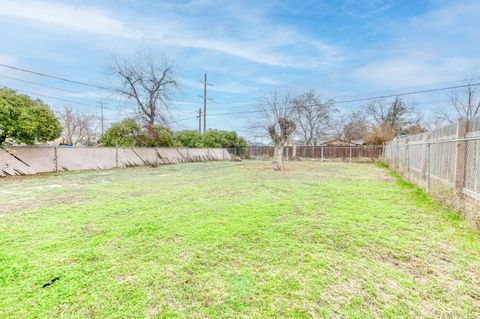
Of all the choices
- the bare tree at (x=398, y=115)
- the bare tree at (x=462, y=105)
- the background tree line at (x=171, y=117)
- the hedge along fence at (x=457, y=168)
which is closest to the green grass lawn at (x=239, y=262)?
the hedge along fence at (x=457, y=168)

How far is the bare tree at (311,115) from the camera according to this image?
2703 cm

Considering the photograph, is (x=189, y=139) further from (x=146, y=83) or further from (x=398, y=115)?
(x=398, y=115)

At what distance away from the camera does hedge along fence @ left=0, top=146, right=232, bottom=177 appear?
9156 millimetres

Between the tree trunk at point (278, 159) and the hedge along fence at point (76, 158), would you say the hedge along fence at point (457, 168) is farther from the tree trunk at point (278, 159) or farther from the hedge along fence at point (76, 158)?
the hedge along fence at point (76, 158)

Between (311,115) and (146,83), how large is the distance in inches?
748

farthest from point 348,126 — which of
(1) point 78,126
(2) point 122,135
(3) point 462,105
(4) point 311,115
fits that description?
(1) point 78,126

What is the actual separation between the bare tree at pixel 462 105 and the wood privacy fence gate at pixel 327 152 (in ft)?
35.2

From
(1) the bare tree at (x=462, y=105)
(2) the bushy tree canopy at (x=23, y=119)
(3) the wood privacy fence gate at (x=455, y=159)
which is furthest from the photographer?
(1) the bare tree at (x=462, y=105)

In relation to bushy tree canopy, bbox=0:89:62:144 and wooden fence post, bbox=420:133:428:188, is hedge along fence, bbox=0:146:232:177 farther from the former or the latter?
wooden fence post, bbox=420:133:428:188

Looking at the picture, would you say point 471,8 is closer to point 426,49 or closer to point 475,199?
point 426,49

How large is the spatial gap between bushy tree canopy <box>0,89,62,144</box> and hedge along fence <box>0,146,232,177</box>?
0.62m

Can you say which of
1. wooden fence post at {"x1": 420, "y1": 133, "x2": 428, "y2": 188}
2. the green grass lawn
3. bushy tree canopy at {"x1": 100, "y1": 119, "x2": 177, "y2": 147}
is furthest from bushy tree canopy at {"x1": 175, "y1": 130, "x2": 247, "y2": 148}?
the green grass lawn

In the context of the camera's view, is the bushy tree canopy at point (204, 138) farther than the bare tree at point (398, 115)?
No

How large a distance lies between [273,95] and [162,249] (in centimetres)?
2367
